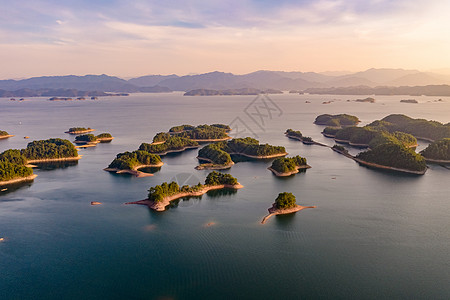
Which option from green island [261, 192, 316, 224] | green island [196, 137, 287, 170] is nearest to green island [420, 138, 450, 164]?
green island [196, 137, 287, 170]

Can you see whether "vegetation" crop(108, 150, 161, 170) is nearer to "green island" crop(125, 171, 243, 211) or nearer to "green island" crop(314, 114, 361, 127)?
"green island" crop(125, 171, 243, 211)

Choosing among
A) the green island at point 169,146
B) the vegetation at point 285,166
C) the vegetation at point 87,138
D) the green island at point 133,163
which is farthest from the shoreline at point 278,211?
the vegetation at point 87,138

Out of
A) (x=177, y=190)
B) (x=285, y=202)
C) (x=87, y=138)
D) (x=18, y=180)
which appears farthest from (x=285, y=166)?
(x=87, y=138)

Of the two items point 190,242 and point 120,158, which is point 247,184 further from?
point 120,158

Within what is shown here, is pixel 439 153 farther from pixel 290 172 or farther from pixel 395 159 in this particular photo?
pixel 290 172

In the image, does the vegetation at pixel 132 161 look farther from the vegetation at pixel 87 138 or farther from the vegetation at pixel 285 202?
the vegetation at pixel 87 138
